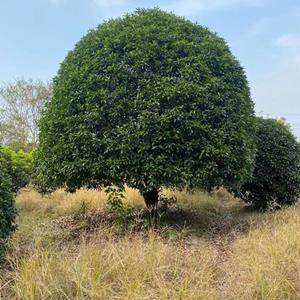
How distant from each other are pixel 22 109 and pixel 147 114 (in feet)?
56.3

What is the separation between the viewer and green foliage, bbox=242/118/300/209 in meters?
7.83

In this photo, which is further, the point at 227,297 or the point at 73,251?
the point at 73,251

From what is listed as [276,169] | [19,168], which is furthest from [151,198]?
[19,168]

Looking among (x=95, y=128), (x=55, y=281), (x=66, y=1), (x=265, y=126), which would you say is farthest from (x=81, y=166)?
(x=265, y=126)

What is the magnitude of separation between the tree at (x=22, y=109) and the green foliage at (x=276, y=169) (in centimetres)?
1484

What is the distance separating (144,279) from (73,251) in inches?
42.6

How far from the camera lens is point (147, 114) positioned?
16.8ft

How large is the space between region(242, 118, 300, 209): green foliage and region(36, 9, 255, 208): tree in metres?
1.92

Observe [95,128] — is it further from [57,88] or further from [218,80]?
[218,80]

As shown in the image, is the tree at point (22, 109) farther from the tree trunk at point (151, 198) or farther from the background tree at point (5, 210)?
the background tree at point (5, 210)

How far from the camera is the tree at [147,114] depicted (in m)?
5.15

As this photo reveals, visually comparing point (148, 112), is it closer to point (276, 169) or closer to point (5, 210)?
point (5, 210)

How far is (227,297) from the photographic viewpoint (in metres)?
3.19

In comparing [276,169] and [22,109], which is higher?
[22,109]
